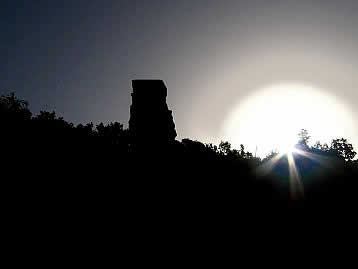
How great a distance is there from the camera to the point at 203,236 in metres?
10.5

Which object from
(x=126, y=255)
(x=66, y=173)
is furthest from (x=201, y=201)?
(x=66, y=173)

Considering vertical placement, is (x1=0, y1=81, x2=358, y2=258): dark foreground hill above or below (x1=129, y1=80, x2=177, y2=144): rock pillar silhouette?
below

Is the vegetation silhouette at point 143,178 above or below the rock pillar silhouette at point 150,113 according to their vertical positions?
below

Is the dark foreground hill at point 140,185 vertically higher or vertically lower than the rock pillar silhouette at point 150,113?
lower

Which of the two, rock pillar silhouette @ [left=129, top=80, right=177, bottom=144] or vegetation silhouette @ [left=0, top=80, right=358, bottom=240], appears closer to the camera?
vegetation silhouette @ [left=0, top=80, right=358, bottom=240]

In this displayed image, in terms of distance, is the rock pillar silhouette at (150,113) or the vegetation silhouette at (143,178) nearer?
the vegetation silhouette at (143,178)

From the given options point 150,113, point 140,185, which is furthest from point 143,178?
point 150,113

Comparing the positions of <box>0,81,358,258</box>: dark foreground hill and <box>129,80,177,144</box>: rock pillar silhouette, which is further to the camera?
<box>129,80,177,144</box>: rock pillar silhouette

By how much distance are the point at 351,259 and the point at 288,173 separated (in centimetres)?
499

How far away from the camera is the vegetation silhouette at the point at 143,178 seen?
34.1 ft

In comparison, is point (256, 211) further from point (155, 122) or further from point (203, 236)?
point (155, 122)

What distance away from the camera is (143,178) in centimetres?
1223

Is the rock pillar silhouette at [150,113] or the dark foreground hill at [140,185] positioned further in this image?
the rock pillar silhouette at [150,113]

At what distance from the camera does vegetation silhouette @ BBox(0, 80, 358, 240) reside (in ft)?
34.1
